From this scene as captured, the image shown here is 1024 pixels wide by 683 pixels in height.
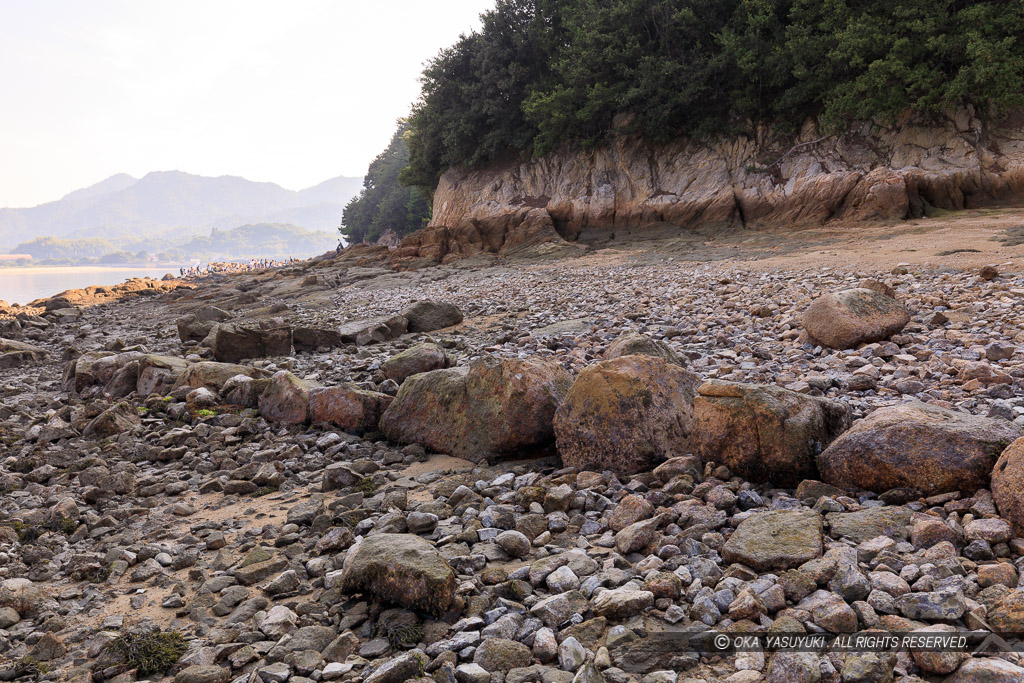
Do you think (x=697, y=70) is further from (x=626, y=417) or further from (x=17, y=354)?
(x=17, y=354)

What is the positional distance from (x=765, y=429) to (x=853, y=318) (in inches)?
140

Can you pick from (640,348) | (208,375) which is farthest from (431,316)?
(640,348)

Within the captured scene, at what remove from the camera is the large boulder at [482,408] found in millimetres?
5340

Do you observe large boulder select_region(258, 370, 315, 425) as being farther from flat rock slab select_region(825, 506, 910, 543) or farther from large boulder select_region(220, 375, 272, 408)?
flat rock slab select_region(825, 506, 910, 543)

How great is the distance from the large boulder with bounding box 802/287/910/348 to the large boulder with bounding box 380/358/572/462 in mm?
3381

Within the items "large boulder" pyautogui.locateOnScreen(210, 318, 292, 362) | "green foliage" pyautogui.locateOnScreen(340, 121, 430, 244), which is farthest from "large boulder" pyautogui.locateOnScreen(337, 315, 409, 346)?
"green foliage" pyautogui.locateOnScreen(340, 121, 430, 244)

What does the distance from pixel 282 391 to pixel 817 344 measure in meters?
6.47

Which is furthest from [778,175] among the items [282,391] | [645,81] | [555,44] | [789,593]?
[789,593]

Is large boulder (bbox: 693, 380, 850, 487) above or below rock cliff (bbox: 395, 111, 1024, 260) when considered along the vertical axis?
below

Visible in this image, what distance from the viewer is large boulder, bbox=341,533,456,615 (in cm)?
307

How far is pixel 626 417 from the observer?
4617 mm

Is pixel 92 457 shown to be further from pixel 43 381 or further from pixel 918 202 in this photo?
pixel 918 202

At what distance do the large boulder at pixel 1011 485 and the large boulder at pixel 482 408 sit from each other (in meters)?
3.14

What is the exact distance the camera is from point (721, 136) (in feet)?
84.7
